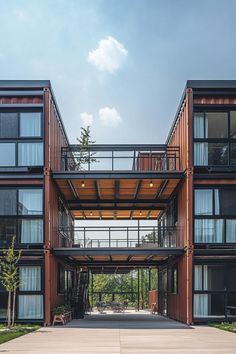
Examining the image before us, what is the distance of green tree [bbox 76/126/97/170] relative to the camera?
96.7 feet

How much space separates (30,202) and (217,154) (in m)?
8.01

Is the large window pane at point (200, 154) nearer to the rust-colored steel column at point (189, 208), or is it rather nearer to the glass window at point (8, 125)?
the rust-colored steel column at point (189, 208)

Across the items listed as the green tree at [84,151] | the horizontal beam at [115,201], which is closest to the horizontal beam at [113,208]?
the horizontal beam at [115,201]

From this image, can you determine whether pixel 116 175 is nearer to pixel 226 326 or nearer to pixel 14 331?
pixel 226 326

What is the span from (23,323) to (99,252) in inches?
180

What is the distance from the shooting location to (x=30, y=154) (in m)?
26.5

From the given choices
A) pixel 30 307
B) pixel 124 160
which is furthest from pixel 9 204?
pixel 124 160

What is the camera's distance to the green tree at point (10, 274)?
24031 mm

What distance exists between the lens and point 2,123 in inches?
1051

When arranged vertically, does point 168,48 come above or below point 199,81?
above

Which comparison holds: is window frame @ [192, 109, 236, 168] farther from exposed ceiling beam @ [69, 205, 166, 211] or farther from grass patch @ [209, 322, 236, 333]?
exposed ceiling beam @ [69, 205, 166, 211]

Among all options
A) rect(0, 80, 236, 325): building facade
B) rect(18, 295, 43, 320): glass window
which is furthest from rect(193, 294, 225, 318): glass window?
rect(18, 295, 43, 320): glass window

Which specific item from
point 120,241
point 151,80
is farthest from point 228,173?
point 151,80

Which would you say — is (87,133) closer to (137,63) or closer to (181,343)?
(137,63)
